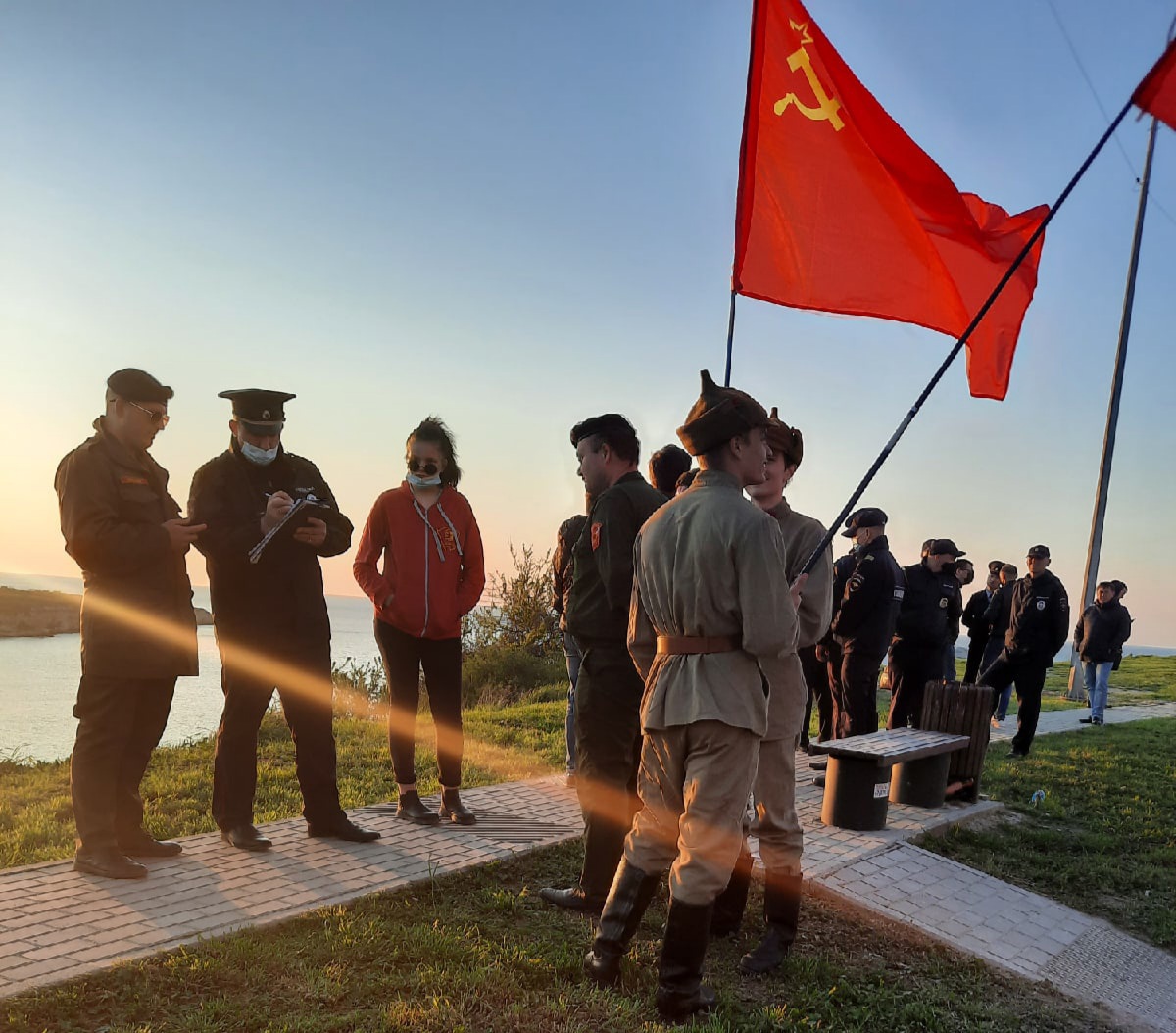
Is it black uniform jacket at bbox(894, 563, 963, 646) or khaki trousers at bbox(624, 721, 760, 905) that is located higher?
black uniform jacket at bbox(894, 563, 963, 646)

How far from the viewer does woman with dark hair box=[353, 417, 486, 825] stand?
227 inches

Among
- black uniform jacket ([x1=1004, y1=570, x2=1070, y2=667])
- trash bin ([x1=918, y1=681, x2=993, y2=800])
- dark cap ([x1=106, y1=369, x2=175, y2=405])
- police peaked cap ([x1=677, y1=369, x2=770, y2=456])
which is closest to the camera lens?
police peaked cap ([x1=677, y1=369, x2=770, y2=456])

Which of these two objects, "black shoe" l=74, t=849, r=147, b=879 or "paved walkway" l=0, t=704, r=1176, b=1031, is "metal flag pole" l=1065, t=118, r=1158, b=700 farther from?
"black shoe" l=74, t=849, r=147, b=879

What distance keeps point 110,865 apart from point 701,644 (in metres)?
3.23

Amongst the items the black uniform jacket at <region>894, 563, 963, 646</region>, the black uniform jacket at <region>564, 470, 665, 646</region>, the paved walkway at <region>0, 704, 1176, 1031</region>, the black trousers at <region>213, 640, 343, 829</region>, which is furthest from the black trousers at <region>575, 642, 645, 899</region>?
the black uniform jacket at <region>894, 563, 963, 646</region>

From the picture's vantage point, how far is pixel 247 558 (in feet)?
16.8

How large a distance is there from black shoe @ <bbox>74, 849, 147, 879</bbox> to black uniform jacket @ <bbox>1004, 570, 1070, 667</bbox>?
9.27 m

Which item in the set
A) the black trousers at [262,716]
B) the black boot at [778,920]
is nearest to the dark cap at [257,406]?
the black trousers at [262,716]

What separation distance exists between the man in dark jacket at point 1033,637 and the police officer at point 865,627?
3333 mm

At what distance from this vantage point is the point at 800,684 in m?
4.21

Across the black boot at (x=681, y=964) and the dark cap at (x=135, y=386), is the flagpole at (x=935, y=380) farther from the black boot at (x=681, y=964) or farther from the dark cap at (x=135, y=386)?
the dark cap at (x=135, y=386)

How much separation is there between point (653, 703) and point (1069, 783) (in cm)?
726

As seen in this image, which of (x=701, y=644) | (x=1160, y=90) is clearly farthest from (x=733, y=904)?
(x=1160, y=90)

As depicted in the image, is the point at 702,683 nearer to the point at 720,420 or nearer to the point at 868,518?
the point at 720,420
